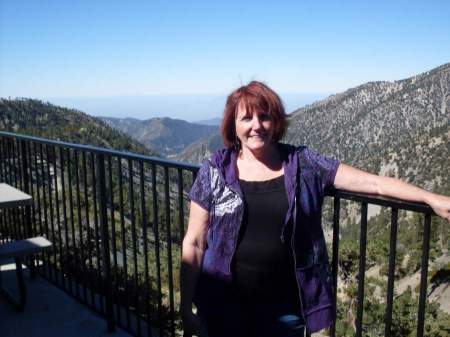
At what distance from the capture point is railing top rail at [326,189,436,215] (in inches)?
70.8

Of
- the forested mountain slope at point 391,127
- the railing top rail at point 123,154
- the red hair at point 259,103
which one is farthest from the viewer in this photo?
the forested mountain slope at point 391,127

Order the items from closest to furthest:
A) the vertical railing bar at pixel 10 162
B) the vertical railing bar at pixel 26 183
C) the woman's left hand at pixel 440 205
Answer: the woman's left hand at pixel 440 205
the vertical railing bar at pixel 26 183
the vertical railing bar at pixel 10 162

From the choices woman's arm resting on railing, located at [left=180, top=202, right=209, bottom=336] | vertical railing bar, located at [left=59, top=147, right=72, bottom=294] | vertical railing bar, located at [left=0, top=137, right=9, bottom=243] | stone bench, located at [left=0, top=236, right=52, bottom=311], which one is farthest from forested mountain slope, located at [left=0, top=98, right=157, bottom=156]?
woman's arm resting on railing, located at [left=180, top=202, right=209, bottom=336]

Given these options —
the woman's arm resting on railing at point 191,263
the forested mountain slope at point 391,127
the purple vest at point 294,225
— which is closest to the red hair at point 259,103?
the purple vest at point 294,225

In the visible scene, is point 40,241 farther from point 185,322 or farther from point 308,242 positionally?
point 308,242

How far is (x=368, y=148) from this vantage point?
440 feet

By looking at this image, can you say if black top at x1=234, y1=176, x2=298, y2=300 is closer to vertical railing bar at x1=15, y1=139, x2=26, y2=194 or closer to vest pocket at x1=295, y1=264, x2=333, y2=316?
vest pocket at x1=295, y1=264, x2=333, y2=316

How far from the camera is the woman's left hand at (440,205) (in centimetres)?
171

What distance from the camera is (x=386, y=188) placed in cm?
192

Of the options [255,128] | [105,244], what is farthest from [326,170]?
[105,244]

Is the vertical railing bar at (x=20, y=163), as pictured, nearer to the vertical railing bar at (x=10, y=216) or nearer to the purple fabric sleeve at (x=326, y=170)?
the vertical railing bar at (x=10, y=216)

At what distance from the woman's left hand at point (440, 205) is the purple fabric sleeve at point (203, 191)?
93 centimetres

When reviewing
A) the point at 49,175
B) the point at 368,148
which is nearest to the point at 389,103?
the point at 368,148

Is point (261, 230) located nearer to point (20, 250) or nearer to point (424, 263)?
point (424, 263)
